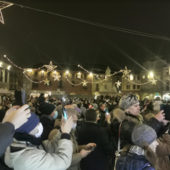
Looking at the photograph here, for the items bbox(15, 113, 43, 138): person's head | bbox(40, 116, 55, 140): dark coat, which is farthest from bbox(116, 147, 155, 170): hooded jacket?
bbox(40, 116, 55, 140): dark coat

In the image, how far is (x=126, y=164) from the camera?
1.91 meters

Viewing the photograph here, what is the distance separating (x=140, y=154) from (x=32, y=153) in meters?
1.21

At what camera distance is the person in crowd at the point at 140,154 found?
180 centimetres

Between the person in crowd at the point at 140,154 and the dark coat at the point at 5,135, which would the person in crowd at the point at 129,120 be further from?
the dark coat at the point at 5,135

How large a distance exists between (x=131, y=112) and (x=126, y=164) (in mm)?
1323

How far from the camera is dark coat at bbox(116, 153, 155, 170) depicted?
1805 mm

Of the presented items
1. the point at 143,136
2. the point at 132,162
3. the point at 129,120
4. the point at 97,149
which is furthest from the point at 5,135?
the point at 97,149

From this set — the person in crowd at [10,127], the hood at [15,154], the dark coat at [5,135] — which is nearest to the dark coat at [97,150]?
the hood at [15,154]

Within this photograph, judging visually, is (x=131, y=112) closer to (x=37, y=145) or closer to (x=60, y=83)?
(x=37, y=145)

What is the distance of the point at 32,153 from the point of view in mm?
1605

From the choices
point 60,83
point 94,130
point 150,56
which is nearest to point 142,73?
point 150,56

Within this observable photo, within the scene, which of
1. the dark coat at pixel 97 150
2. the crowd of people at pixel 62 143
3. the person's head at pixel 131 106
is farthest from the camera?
the dark coat at pixel 97 150

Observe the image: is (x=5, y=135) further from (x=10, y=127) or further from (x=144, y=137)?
(x=144, y=137)

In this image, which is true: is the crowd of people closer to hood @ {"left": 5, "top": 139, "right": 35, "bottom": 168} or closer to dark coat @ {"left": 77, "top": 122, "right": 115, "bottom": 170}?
hood @ {"left": 5, "top": 139, "right": 35, "bottom": 168}
